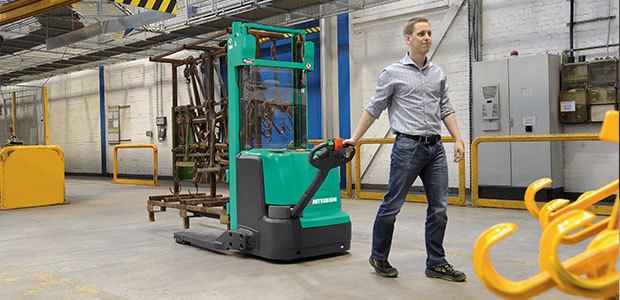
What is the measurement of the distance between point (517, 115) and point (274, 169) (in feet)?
16.6

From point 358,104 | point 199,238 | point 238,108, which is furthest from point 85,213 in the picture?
point 358,104

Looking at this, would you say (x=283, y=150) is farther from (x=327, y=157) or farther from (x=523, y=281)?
(x=523, y=281)

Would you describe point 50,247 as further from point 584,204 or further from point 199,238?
point 584,204

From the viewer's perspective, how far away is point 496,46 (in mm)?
8977

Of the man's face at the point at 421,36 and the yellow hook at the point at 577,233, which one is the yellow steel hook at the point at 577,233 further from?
the man's face at the point at 421,36

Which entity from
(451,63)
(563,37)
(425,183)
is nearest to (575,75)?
(563,37)

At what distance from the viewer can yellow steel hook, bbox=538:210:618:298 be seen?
147 cm

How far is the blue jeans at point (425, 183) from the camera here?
3.73 meters

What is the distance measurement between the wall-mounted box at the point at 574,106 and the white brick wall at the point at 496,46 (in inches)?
9.0

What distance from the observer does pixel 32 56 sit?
1694 centimetres

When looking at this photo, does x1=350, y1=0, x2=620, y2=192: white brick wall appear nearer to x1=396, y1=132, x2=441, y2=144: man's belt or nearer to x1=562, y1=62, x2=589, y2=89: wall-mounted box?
x1=562, y1=62, x2=589, y2=89: wall-mounted box

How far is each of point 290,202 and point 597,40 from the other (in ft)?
18.8

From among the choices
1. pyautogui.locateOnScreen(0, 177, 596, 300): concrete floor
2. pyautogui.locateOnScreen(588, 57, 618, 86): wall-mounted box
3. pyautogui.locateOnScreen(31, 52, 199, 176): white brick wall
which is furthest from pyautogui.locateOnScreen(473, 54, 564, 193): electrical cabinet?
pyautogui.locateOnScreen(31, 52, 199, 176): white brick wall

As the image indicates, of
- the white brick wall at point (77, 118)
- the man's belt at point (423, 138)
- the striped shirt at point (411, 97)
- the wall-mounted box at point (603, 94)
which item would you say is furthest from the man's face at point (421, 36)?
the white brick wall at point (77, 118)
